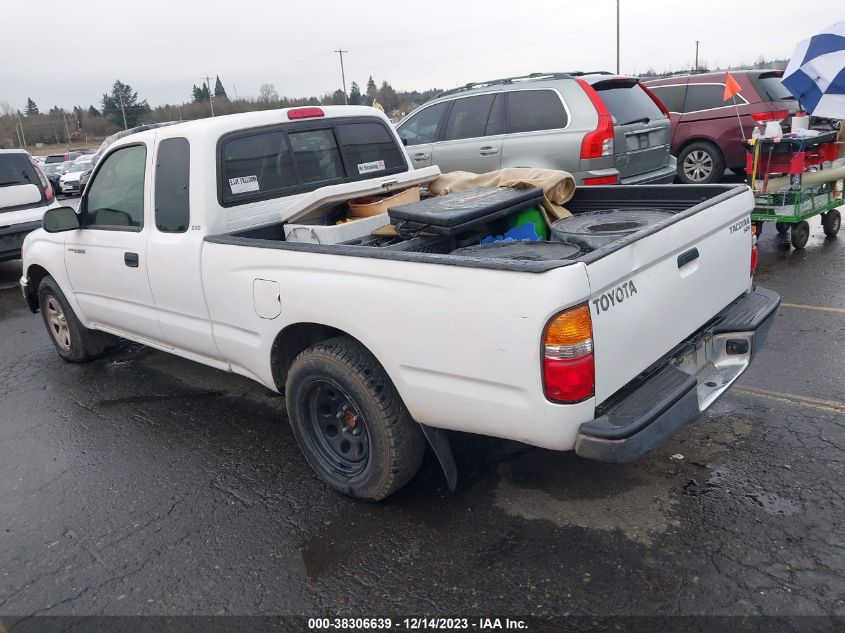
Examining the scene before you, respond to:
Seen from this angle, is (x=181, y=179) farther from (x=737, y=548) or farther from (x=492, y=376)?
(x=737, y=548)

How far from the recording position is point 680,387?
9.48ft

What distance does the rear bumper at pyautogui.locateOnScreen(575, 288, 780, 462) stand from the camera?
2.63 m

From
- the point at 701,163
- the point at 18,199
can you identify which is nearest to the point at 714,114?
the point at 701,163

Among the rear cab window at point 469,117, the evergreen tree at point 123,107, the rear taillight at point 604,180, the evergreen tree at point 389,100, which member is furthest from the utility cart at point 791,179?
the evergreen tree at point 123,107

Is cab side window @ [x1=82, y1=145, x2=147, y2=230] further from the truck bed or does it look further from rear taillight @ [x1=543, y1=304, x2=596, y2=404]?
rear taillight @ [x1=543, y1=304, x2=596, y2=404]

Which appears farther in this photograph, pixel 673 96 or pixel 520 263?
pixel 673 96

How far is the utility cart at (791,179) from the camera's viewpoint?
739 cm

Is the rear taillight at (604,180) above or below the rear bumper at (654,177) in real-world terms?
above

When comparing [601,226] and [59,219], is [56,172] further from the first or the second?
[601,226]

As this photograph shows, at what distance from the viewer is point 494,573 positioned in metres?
2.90

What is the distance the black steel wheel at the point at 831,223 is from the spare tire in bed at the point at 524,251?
6544mm

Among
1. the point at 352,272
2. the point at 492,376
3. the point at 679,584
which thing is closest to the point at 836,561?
the point at 679,584

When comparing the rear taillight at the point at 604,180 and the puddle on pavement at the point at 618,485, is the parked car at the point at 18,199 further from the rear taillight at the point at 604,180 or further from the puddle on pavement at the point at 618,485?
the puddle on pavement at the point at 618,485

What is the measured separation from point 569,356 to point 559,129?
19.8ft
